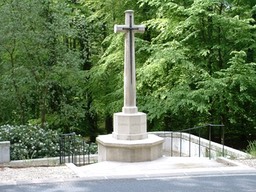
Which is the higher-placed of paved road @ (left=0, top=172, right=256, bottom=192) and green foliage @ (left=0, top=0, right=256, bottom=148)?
green foliage @ (left=0, top=0, right=256, bottom=148)

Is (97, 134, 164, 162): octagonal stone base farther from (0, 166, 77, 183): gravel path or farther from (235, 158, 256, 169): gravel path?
(235, 158, 256, 169): gravel path

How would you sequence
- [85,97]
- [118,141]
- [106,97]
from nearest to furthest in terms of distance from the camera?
[118,141] < [106,97] < [85,97]

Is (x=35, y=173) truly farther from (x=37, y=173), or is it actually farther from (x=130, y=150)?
(x=130, y=150)

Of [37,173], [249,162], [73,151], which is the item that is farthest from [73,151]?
[249,162]

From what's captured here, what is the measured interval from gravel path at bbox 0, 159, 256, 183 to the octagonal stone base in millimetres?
1780

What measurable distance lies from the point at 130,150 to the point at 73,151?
11.1 feet

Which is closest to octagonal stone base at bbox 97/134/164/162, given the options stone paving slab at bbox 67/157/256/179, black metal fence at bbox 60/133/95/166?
stone paving slab at bbox 67/157/256/179

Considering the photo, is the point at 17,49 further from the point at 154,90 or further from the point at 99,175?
the point at 99,175

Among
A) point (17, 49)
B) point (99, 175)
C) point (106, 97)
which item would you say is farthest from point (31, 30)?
point (99, 175)

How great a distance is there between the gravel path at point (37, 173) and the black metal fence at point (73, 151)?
2.28 m

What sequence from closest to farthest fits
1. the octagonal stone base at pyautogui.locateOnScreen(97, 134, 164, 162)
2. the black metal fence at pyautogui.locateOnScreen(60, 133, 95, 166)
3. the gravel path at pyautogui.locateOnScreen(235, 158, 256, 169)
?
1. the gravel path at pyautogui.locateOnScreen(235, 158, 256, 169)
2. the octagonal stone base at pyautogui.locateOnScreen(97, 134, 164, 162)
3. the black metal fence at pyautogui.locateOnScreen(60, 133, 95, 166)

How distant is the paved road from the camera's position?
7.76 meters

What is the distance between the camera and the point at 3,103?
721 inches

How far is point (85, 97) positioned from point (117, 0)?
4857mm
